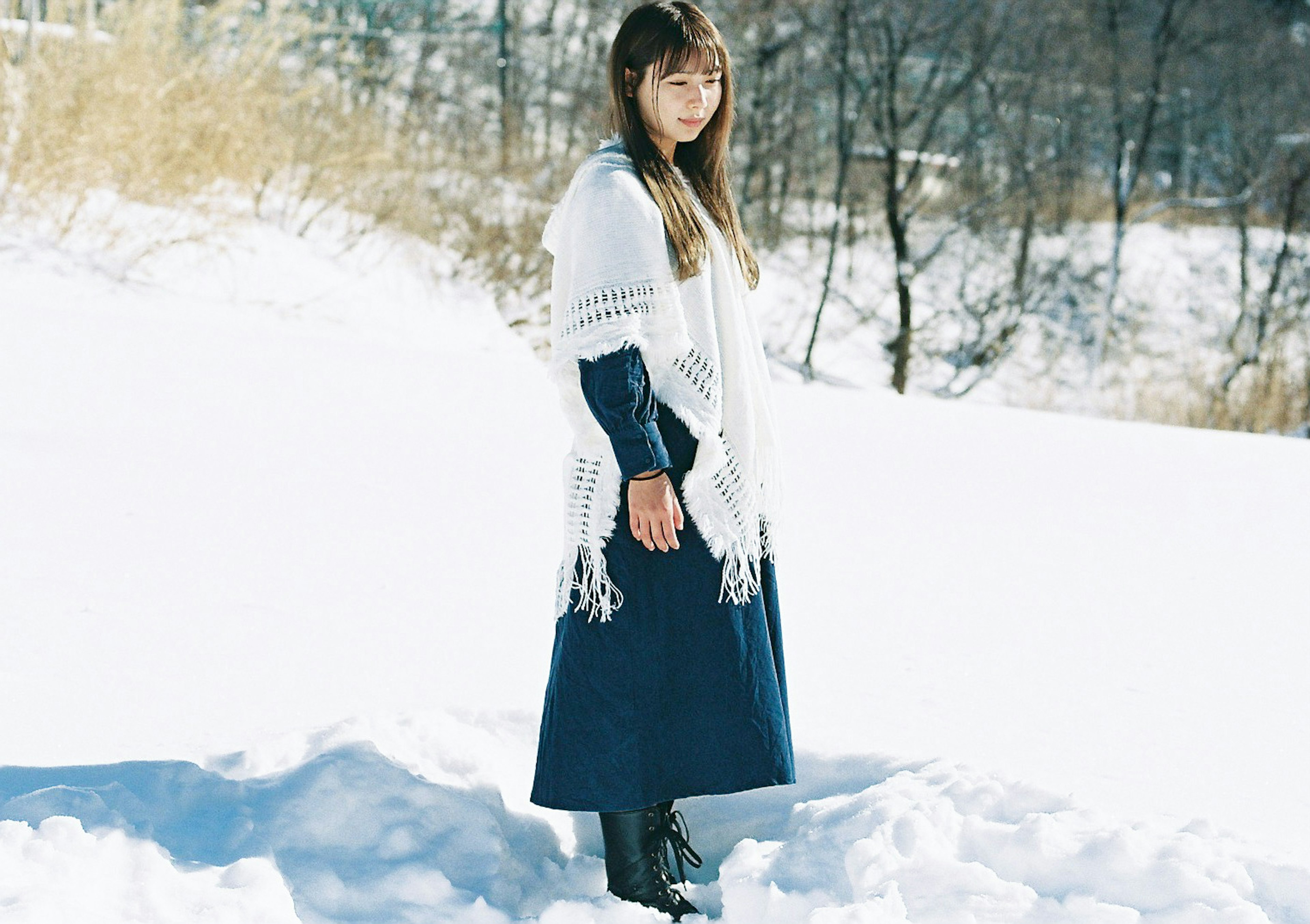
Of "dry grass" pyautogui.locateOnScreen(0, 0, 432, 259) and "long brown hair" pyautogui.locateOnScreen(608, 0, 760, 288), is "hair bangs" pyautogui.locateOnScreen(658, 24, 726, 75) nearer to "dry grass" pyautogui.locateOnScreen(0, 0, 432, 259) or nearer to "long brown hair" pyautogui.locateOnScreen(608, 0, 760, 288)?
"long brown hair" pyautogui.locateOnScreen(608, 0, 760, 288)

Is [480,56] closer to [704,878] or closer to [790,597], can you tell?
[790,597]

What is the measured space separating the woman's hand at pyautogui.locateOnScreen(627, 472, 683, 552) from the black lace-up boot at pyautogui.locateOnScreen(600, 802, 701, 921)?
0.40 meters

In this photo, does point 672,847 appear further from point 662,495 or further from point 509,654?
point 509,654

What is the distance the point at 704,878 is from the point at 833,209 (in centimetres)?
1719

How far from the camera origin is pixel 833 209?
18.5m

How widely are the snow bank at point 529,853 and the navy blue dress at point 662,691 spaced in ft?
0.50

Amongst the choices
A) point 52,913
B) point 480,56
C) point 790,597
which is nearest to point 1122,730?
point 790,597

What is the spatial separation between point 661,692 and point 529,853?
395 mm

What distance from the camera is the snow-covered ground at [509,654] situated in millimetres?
1756

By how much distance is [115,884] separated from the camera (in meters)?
1.66

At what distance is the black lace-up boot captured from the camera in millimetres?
1810

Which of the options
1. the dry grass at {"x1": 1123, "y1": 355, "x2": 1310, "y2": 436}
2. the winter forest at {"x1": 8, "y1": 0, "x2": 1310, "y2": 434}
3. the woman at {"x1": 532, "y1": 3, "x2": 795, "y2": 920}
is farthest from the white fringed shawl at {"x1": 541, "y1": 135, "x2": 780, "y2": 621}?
the dry grass at {"x1": 1123, "y1": 355, "x2": 1310, "y2": 436}

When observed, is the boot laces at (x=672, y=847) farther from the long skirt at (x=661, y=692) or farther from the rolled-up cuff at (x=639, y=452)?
the rolled-up cuff at (x=639, y=452)

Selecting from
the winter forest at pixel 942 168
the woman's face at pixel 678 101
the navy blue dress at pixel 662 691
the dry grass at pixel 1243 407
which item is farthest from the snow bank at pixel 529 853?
the dry grass at pixel 1243 407
